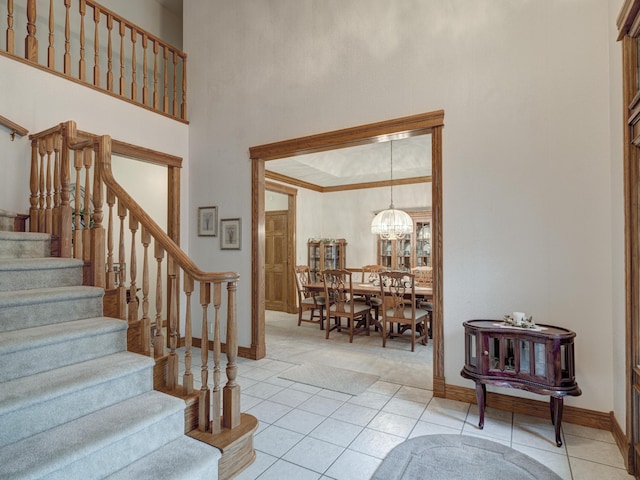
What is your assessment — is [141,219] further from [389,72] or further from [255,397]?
[389,72]

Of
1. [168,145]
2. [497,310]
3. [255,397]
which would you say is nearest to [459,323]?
[497,310]

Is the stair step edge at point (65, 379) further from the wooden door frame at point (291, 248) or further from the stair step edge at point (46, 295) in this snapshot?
the wooden door frame at point (291, 248)

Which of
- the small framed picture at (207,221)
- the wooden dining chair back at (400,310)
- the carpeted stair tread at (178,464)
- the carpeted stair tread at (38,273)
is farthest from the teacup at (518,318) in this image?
the small framed picture at (207,221)

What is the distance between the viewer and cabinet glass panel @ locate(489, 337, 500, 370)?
265cm

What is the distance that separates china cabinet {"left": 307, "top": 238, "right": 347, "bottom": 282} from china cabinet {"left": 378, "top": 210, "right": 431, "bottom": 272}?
1014 mm

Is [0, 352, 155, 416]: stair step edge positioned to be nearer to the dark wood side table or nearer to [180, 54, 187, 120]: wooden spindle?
the dark wood side table

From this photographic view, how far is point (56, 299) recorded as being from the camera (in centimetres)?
225

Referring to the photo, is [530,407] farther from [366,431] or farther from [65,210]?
[65,210]

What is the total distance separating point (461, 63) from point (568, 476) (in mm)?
3127

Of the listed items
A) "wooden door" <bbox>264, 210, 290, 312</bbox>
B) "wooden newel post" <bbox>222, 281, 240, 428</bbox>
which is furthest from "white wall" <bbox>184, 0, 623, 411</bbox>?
"wooden door" <bbox>264, 210, 290, 312</bbox>

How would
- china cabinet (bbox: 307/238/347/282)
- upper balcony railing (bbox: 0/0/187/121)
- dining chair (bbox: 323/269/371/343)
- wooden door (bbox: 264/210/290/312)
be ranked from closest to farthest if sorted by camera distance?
upper balcony railing (bbox: 0/0/187/121), dining chair (bbox: 323/269/371/343), wooden door (bbox: 264/210/290/312), china cabinet (bbox: 307/238/347/282)

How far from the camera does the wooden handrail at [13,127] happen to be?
312 centimetres

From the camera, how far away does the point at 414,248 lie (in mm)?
7363

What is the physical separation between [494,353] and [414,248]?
4782mm
